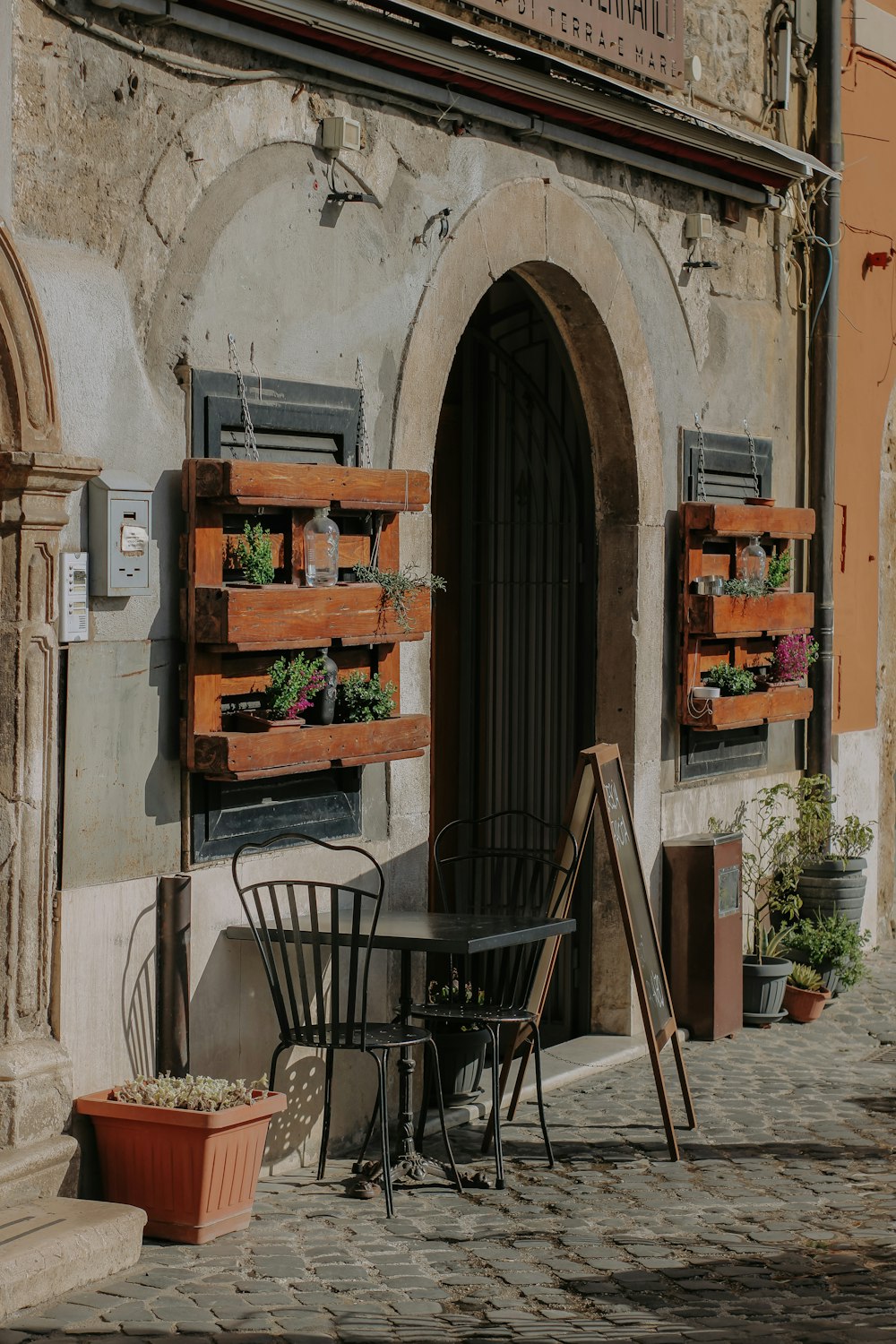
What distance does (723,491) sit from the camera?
872 centimetres

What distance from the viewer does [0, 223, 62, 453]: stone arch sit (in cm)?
482

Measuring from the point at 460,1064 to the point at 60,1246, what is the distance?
7.89ft

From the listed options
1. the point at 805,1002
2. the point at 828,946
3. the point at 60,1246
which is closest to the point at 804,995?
the point at 805,1002

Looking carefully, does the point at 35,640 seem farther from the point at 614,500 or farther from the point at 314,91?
the point at 614,500

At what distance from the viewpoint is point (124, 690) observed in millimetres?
5297

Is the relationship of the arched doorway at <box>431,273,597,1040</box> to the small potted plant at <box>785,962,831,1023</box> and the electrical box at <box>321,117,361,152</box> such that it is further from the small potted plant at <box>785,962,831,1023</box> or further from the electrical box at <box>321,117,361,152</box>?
the electrical box at <box>321,117,361,152</box>

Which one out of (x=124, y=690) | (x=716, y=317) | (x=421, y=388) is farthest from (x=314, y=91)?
(x=716, y=317)

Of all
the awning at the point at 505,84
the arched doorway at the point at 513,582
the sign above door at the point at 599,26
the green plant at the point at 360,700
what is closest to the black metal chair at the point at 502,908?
the arched doorway at the point at 513,582

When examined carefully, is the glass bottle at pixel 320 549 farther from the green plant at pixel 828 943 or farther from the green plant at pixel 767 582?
the green plant at pixel 828 943

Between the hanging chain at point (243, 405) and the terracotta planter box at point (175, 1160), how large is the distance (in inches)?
75.1

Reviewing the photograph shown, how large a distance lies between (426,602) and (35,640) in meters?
1.65

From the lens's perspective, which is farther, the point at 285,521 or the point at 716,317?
the point at 716,317

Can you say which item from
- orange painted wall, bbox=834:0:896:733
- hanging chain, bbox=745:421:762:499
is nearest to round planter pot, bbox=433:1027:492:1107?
hanging chain, bbox=745:421:762:499

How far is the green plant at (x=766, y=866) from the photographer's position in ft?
28.9
